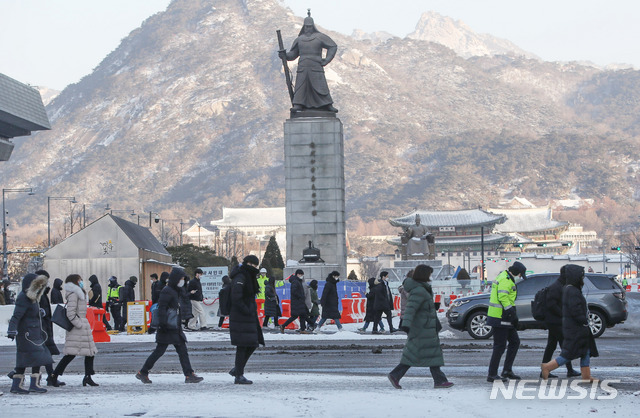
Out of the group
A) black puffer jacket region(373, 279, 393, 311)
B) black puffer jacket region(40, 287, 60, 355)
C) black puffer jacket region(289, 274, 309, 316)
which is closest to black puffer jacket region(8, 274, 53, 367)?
black puffer jacket region(40, 287, 60, 355)

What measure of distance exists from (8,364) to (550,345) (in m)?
9.85

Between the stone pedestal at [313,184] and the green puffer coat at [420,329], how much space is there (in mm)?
26728

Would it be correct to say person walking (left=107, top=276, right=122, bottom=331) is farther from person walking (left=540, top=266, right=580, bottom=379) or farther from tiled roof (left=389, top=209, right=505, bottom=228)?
tiled roof (left=389, top=209, right=505, bottom=228)

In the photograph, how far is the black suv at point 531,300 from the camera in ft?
84.0

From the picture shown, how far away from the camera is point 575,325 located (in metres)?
14.3

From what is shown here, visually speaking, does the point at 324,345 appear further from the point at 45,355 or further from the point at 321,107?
the point at 321,107

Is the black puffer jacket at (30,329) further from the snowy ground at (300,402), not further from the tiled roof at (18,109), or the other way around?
the tiled roof at (18,109)

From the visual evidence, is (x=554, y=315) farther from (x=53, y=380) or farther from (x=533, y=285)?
(x=533, y=285)

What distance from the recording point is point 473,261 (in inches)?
5728

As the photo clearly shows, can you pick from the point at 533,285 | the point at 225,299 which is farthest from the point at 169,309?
the point at 533,285

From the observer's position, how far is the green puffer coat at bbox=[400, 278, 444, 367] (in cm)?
1373

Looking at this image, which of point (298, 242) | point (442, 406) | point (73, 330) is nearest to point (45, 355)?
point (73, 330)

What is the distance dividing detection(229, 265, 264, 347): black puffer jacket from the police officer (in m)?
3.10

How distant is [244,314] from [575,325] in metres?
4.27
